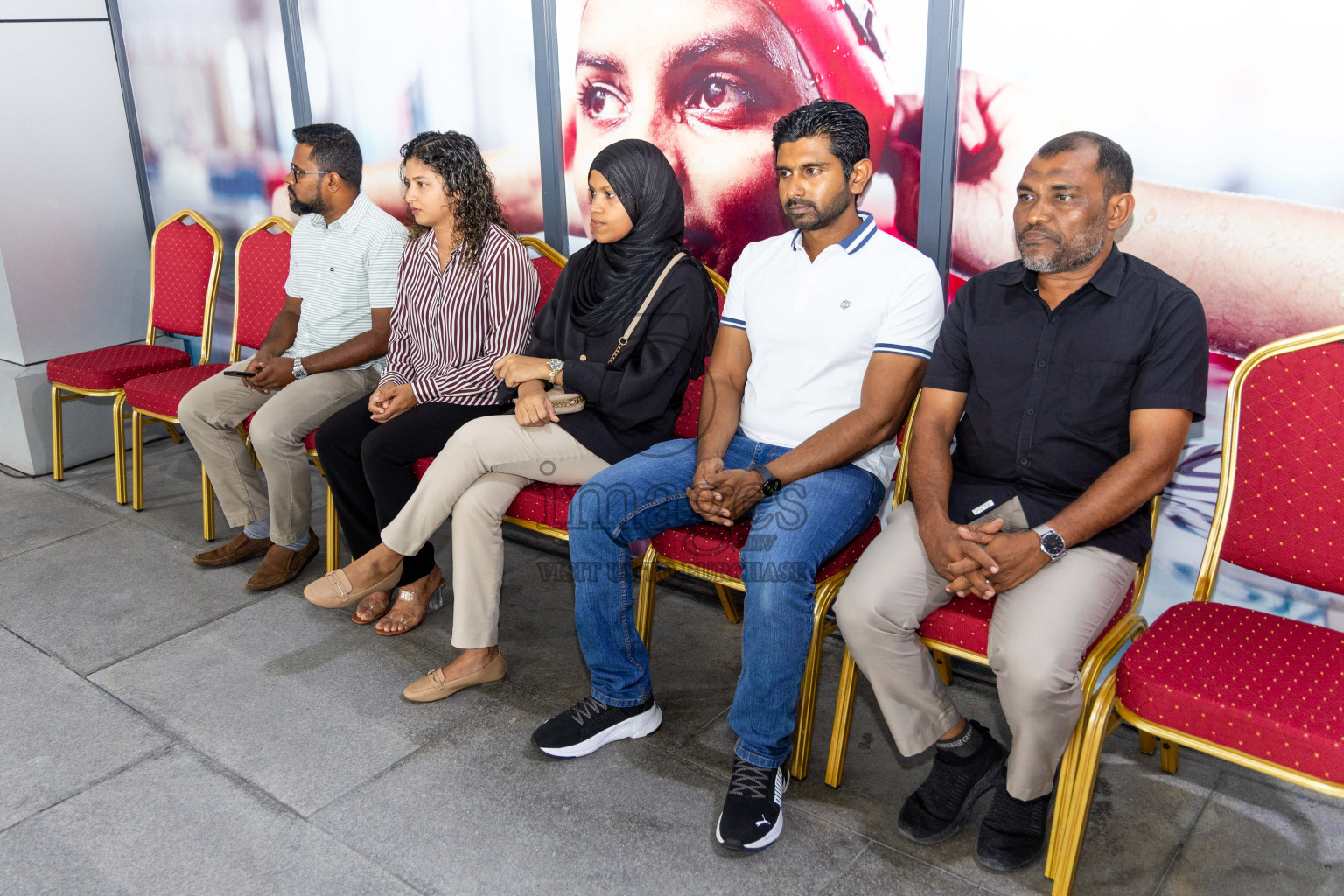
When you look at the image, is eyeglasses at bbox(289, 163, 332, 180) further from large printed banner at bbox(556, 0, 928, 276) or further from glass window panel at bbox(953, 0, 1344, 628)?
glass window panel at bbox(953, 0, 1344, 628)

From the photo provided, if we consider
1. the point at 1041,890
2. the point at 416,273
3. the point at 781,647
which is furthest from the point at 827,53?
the point at 1041,890

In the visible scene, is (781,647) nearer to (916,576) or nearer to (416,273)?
(916,576)

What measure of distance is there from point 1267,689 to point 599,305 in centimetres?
167

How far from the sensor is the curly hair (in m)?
2.81

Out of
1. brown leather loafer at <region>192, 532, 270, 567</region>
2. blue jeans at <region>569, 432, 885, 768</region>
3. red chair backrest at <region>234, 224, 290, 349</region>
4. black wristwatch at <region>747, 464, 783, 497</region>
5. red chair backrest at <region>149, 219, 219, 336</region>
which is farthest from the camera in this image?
red chair backrest at <region>149, 219, 219, 336</region>

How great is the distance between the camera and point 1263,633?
1789 millimetres

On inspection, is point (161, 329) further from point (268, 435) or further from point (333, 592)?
point (333, 592)

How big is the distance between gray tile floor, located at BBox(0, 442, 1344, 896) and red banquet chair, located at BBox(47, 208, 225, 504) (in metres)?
1.06

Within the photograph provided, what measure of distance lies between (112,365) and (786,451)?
2.88 meters

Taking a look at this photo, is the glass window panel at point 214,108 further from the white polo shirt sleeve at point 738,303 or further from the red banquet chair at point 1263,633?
the red banquet chair at point 1263,633

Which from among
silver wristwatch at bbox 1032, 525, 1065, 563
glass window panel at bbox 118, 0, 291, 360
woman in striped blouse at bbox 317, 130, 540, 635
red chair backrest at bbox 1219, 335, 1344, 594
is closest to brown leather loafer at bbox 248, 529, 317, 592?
woman in striped blouse at bbox 317, 130, 540, 635

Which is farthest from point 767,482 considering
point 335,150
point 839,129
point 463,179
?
point 335,150

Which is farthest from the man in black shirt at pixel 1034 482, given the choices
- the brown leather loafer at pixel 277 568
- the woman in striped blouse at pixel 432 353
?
the brown leather loafer at pixel 277 568

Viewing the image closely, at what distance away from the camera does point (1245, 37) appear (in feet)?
6.54
